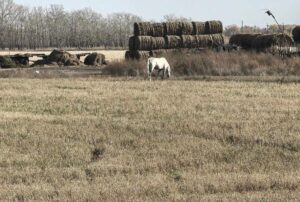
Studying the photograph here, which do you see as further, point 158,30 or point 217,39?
point 217,39

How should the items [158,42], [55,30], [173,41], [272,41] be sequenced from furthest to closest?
[55,30], [272,41], [173,41], [158,42]

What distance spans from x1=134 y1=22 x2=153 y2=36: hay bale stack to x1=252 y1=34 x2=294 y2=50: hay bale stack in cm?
758

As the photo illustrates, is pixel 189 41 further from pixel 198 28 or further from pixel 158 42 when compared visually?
pixel 158 42

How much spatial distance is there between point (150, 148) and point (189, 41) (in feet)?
91.4

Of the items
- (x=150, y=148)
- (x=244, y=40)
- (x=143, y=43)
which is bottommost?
(x=150, y=148)

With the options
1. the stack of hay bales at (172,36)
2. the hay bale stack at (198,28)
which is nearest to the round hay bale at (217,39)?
the stack of hay bales at (172,36)

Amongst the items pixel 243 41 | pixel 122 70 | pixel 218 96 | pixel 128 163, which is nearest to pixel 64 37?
pixel 243 41

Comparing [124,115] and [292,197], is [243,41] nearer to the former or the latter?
[124,115]

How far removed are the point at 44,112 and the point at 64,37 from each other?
122 metres

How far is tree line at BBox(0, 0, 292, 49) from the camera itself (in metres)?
125

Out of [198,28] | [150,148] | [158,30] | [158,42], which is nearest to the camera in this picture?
[150,148]

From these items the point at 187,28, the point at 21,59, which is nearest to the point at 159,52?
the point at 187,28

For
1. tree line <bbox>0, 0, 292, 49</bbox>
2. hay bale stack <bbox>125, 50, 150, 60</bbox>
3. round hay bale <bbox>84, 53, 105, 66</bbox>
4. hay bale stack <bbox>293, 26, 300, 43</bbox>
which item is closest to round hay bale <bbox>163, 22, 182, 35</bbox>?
hay bale stack <bbox>125, 50, 150, 60</bbox>

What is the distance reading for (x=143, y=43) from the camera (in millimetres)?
35625
